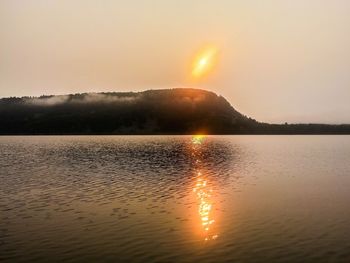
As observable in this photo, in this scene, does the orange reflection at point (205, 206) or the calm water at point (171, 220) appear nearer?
the calm water at point (171, 220)

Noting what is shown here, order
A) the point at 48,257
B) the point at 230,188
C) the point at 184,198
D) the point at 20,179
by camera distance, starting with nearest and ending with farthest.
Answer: the point at 48,257 → the point at 184,198 → the point at 230,188 → the point at 20,179

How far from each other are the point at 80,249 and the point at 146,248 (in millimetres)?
5042

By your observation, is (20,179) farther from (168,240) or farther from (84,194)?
(168,240)

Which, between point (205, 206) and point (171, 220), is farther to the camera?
point (205, 206)

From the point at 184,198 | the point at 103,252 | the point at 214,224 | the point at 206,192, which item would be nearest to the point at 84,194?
the point at 184,198

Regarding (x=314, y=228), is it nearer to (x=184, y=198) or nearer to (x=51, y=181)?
(x=184, y=198)

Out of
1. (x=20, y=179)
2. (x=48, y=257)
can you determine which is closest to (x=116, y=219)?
(x=48, y=257)

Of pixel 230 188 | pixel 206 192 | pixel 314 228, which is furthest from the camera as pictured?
pixel 230 188

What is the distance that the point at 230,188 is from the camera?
65.0 m

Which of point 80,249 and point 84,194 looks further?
point 84,194

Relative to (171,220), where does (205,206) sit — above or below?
below

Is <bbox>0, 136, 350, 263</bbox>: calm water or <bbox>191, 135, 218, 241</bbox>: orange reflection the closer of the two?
<bbox>0, 136, 350, 263</bbox>: calm water

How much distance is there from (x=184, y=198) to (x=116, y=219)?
16.0 metres

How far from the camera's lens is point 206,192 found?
60406 millimetres
